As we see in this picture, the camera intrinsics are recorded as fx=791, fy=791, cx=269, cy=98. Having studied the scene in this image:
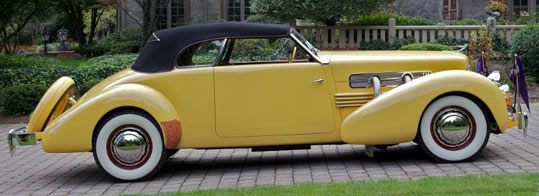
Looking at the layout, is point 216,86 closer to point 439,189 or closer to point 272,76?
point 272,76

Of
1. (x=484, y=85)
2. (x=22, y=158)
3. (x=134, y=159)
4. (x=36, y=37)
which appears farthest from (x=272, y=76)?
(x=36, y=37)

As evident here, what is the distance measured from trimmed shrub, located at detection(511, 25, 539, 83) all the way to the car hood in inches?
328

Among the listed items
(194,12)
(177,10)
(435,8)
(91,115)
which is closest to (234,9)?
(194,12)

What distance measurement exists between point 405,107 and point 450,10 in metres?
22.1

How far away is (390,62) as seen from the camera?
26.5 feet

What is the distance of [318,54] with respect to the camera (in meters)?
8.22

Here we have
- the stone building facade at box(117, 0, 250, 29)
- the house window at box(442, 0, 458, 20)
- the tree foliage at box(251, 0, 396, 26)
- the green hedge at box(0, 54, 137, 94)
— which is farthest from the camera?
the stone building facade at box(117, 0, 250, 29)

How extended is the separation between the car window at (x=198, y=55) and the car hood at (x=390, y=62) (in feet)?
3.61

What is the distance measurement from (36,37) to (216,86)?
134 feet

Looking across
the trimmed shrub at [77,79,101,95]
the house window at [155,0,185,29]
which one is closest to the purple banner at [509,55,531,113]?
the trimmed shrub at [77,79,101,95]

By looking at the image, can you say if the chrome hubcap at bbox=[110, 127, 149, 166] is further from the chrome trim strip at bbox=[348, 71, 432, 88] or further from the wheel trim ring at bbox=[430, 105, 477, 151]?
the wheel trim ring at bbox=[430, 105, 477, 151]

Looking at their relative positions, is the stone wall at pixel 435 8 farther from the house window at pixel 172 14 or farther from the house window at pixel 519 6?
the house window at pixel 172 14

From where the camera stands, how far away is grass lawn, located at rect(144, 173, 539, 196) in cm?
629

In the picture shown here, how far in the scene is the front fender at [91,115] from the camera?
766 cm
